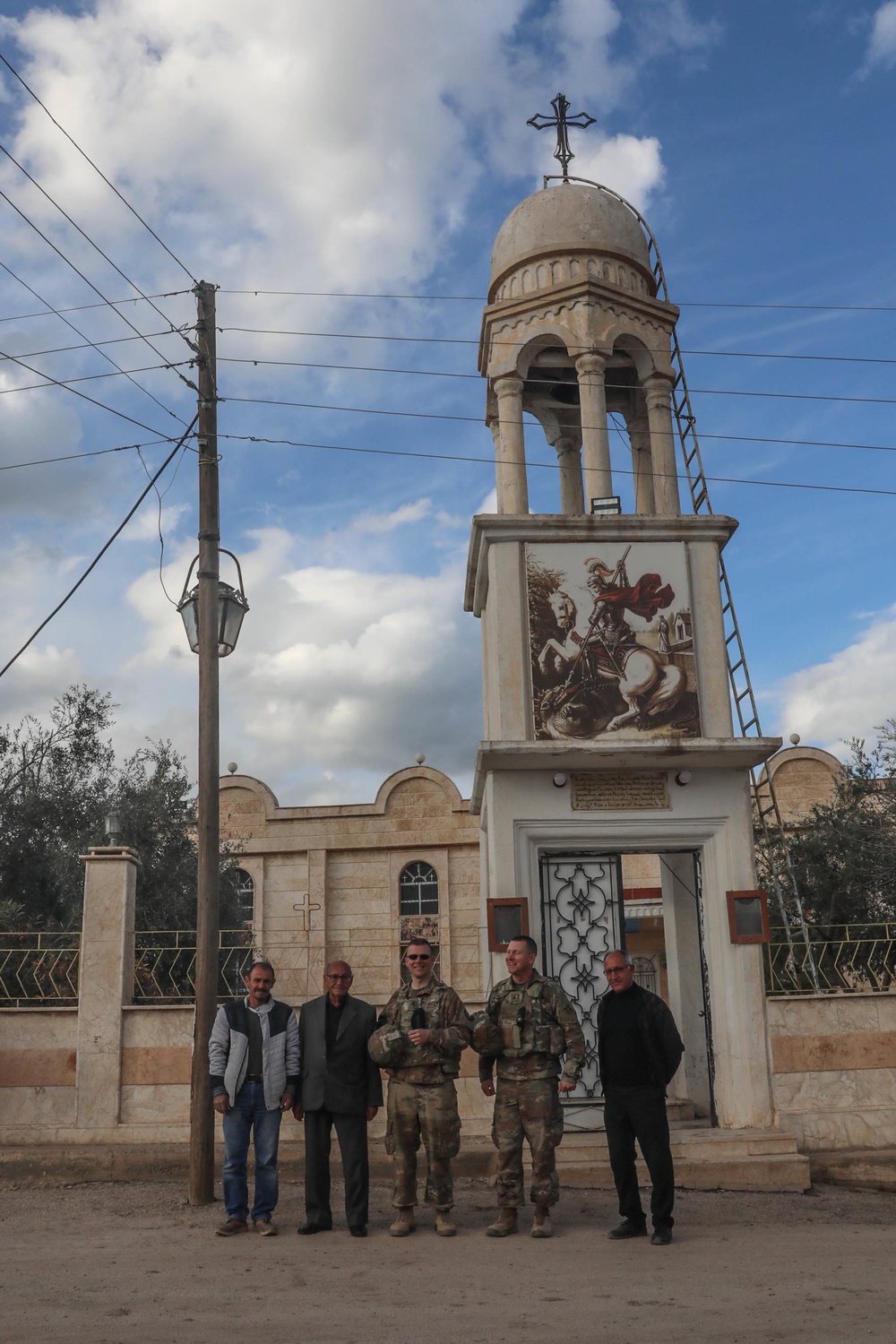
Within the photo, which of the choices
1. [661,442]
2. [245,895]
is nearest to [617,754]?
[661,442]

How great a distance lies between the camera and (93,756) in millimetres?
16969

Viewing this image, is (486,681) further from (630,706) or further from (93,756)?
(93,756)

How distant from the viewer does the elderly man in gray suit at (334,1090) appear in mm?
7180

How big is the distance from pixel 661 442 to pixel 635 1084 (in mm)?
7911

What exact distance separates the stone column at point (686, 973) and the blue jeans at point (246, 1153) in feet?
17.5

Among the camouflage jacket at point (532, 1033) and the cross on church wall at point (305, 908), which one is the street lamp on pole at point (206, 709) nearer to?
the camouflage jacket at point (532, 1033)

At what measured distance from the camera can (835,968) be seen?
10742 millimetres

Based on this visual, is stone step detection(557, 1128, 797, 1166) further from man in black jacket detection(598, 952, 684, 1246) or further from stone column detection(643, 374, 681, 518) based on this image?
stone column detection(643, 374, 681, 518)

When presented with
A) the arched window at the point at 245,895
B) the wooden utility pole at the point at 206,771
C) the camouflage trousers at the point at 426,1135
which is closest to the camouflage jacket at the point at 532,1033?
the camouflage trousers at the point at 426,1135

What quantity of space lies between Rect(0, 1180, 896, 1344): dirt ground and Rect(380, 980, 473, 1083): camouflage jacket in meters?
0.97

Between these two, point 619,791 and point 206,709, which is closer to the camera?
point 206,709

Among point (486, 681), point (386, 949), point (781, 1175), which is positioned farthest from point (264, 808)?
point (781, 1175)

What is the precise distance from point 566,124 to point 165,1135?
12639 millimetres

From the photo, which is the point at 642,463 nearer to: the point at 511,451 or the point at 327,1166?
the point at 511,451
